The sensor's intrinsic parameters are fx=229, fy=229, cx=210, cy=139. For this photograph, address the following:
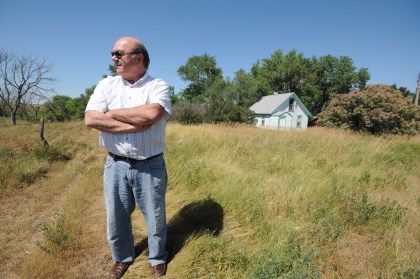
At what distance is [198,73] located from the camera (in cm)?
4981

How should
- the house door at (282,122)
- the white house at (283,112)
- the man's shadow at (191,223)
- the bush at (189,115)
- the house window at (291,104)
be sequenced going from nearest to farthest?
1. the man's shadow at (191,223)
2. the bush at (189,115)
3. the white house at (283,112)
4. the house door at (282,122)
5. the house window at (291,104)

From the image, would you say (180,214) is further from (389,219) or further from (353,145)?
(353,145)

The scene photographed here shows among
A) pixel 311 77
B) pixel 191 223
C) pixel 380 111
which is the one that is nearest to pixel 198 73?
pixel 311 77

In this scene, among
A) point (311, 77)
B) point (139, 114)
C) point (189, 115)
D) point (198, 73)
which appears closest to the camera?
point (139, 114)

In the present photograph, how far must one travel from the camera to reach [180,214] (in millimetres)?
3365

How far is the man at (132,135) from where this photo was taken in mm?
1969

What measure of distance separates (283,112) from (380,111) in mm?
19378

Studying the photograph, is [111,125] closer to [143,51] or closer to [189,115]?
[143,51]

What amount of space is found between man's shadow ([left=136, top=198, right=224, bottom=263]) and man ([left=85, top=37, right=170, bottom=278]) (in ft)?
1.32

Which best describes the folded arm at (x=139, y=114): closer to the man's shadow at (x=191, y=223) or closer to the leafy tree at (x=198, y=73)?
the man's shadow at (x=191, y=223)

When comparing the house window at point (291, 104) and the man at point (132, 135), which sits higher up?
the house window at point (291, 104)

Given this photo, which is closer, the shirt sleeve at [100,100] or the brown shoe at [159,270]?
the shirt sleeve at [100,100]

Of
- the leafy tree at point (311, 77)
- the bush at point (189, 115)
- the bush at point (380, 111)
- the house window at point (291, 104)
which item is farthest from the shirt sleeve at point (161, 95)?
the leafy tree at point (311, 77)

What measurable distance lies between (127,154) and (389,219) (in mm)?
3290
